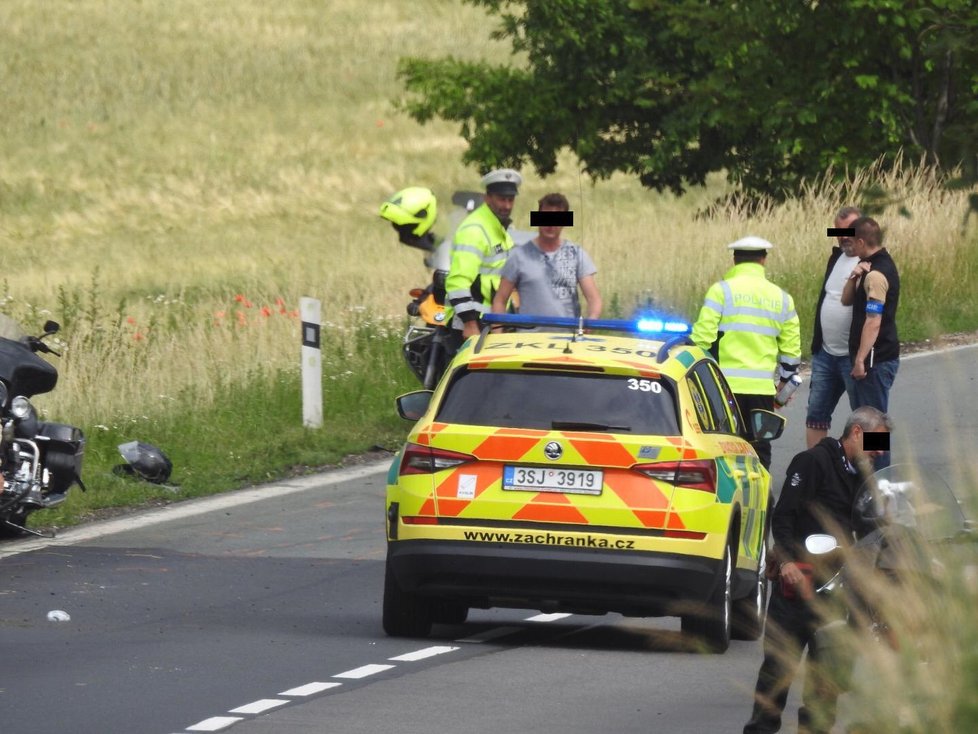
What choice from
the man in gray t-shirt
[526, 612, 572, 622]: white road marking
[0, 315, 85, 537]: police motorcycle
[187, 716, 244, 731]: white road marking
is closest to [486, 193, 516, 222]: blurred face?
the man in gray t-shirt

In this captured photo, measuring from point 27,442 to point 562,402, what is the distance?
455 cm

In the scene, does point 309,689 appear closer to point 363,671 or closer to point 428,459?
point 363,671

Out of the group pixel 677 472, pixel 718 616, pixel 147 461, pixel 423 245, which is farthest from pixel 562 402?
pixel 423 245

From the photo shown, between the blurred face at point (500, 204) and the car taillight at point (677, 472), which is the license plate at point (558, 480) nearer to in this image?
the car taillight at point (677, 472)

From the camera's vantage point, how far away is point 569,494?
10.1 metres

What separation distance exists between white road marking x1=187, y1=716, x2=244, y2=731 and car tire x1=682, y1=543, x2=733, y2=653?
2458 mm

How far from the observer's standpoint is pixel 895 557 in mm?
5719

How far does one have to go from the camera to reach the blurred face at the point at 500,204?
14.9 meters

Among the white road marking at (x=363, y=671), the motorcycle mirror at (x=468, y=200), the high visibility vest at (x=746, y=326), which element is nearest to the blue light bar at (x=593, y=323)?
the white road marking at (x=363, y=671)

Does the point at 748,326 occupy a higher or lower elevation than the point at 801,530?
lower

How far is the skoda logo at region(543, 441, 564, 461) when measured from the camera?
10141 mm

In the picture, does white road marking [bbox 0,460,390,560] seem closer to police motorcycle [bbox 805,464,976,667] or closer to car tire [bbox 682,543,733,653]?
car tire [bbox 682,543,733,653]

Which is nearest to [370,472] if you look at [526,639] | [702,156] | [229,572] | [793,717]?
[229,572]

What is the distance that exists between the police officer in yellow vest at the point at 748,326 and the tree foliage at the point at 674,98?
1390cm
